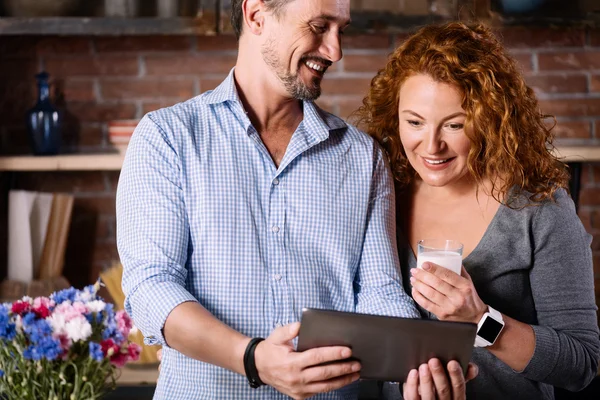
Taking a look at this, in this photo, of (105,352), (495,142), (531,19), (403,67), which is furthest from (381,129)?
(531,19)

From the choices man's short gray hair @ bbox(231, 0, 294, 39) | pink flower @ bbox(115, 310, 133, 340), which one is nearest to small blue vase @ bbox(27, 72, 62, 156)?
man's short gray hair @ bbox(231, 0, 294, 39)

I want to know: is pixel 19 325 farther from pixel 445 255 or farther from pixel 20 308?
pixel 445 255

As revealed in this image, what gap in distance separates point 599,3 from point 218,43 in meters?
1.55

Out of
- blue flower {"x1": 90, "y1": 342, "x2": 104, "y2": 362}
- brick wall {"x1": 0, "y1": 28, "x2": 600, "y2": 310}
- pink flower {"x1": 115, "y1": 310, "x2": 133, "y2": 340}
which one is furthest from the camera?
brick wall {"x1": 0, "y1": 28, "x2": 600, "y2": 310}

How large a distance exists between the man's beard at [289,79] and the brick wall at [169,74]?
1596mm

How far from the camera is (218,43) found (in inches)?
133

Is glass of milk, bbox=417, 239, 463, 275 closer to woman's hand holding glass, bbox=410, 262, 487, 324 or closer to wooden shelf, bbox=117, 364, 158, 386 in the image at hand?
woman's hand holding glass, bbox=410, 262, 487, 324

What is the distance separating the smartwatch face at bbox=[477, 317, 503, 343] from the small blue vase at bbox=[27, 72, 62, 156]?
213 cm

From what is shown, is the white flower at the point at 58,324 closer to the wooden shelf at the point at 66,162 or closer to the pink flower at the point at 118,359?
the pink flower at the point at 118,359

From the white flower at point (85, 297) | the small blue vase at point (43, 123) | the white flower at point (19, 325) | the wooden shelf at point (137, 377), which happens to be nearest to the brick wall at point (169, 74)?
the small blue vase at point (43, 123)

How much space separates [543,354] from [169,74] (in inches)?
85.0

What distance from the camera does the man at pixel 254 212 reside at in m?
1.59

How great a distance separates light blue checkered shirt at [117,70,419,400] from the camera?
161 cm

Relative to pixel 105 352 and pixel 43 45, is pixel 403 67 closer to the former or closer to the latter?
pixel 105 352
